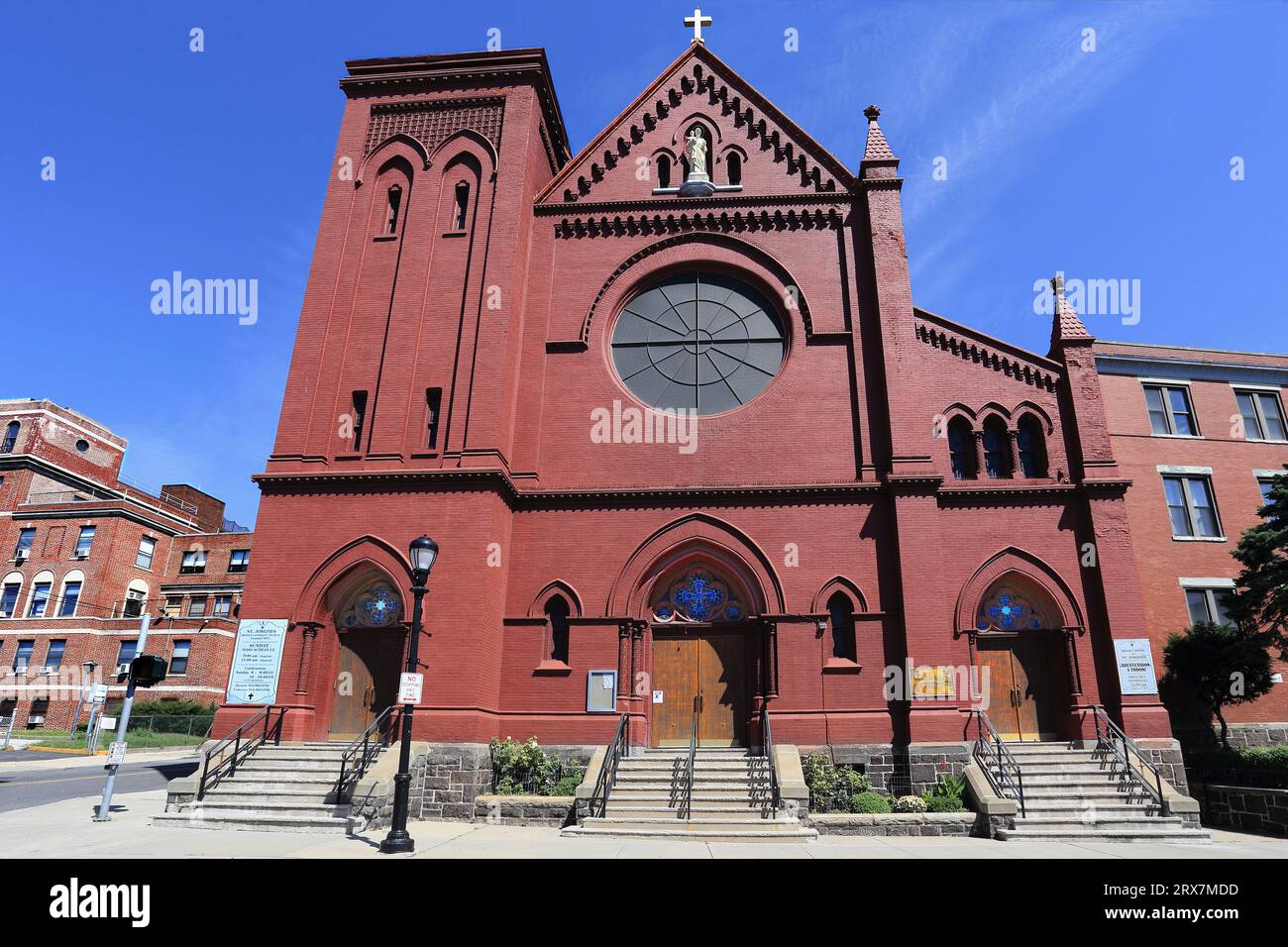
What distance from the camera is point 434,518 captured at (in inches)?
706

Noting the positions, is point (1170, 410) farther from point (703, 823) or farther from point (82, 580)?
point (82, 580)

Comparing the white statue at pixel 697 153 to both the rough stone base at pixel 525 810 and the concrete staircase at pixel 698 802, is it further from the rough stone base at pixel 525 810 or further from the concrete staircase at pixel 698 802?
the rough stone base at pixel 525 810

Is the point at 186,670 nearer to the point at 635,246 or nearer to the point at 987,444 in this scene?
the point at 635,246

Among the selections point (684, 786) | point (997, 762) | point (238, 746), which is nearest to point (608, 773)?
point (684, 786)

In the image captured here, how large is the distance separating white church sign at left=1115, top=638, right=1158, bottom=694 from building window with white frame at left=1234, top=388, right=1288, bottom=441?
12.8 meters

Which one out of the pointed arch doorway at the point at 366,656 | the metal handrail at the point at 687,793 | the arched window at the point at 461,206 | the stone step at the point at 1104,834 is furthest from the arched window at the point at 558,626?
the arched window at the point at 461,206

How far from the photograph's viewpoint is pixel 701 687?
1842cm

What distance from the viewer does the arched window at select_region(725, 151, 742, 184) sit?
22.8 m

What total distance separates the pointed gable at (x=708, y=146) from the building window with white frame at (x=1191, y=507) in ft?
46.0

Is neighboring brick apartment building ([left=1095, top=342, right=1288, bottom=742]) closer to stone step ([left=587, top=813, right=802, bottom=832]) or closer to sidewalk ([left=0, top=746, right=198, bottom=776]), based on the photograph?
stone step ([left=587, top=813, right=802, bottom=832])

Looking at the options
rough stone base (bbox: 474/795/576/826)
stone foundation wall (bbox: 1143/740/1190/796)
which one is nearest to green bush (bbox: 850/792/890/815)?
rough stone base (bbox: 474/795/576/826)

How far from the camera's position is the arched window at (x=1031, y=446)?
19578 millimetres

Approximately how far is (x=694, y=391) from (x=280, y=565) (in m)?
11.1
